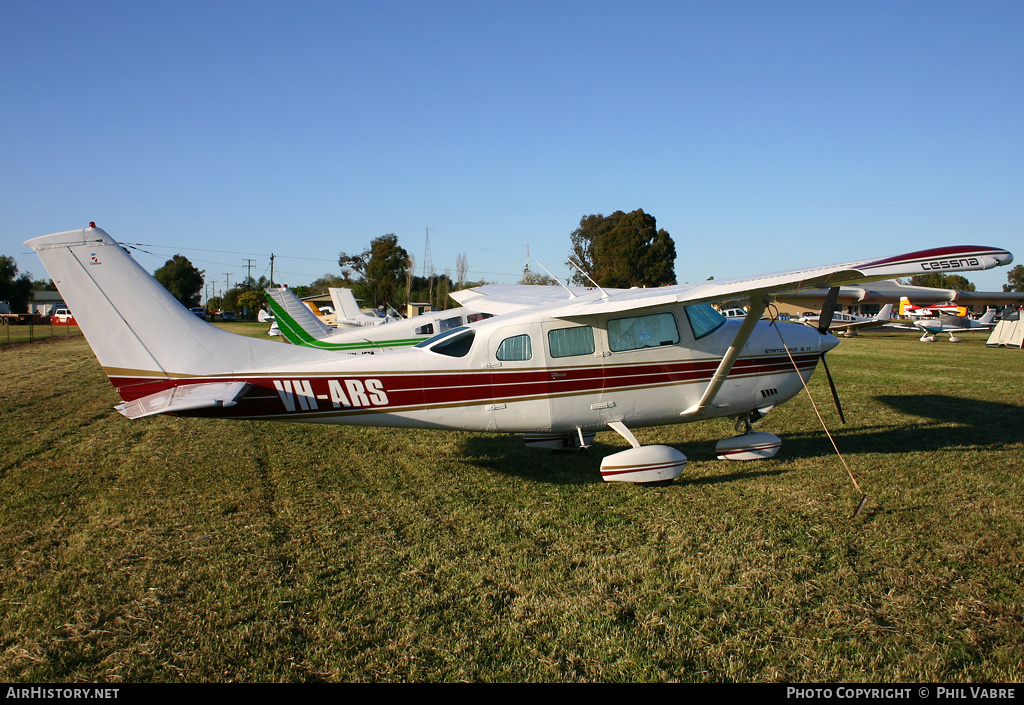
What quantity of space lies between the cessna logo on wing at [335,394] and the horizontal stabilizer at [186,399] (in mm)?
439

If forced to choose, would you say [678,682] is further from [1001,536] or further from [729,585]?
[1001,536]

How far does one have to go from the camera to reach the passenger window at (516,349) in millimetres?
6629

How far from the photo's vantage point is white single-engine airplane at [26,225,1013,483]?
609 cm

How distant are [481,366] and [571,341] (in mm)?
1078

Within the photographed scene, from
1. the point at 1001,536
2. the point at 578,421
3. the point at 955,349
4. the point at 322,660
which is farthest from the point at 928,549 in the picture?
the point at 955,349

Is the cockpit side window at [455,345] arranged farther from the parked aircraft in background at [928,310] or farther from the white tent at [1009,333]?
the parked aircraft in background at [928,310]

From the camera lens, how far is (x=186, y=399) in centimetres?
568

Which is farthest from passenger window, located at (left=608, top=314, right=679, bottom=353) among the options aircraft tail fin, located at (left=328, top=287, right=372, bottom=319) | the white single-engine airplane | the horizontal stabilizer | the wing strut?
aircraft tail fin, located at (left=328, top=287, right=372, bottom=319)

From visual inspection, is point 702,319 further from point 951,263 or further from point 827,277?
point 951,263

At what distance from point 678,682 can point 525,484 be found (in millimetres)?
3537

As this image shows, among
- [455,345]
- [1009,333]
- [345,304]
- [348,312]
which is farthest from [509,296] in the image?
[1009,333]

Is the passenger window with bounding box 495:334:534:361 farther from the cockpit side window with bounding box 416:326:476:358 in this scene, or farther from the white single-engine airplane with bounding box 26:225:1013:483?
the cockpit side window with bounding box 416:326:476:358

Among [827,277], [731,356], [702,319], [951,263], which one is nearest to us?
[951,263]

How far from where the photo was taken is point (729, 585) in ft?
13.6
